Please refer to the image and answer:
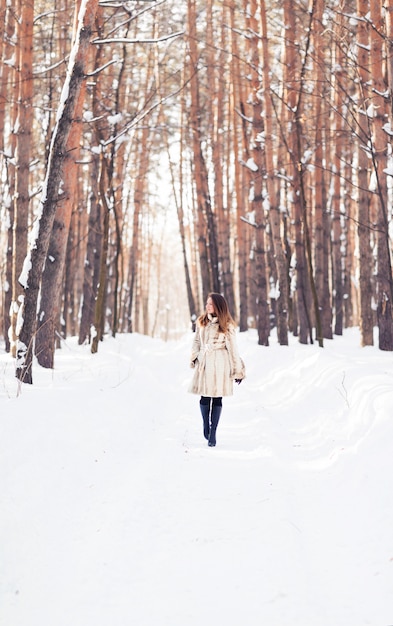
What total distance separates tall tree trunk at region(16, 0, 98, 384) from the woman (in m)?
2.03

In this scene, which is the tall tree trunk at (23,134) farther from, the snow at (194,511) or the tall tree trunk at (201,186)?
the tall tree trunk at (201,186)

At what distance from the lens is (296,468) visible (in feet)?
15.3

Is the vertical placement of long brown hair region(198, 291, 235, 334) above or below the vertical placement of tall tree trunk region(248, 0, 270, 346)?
below

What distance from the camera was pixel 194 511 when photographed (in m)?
3.68

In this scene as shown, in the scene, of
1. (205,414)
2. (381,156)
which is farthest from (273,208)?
(205,414)

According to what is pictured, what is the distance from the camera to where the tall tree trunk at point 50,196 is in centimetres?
613

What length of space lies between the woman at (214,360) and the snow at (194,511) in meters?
0.47

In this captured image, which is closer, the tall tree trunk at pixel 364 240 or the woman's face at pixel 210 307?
the woman's face at pixel 210 307

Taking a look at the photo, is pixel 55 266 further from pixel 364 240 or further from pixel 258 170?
pixel 364 240

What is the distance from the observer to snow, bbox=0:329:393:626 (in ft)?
8.40

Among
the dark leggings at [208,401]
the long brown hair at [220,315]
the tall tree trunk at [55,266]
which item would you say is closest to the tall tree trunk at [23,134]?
the tall tree trunk at [55,266]

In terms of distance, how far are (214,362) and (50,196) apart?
9.39 ft

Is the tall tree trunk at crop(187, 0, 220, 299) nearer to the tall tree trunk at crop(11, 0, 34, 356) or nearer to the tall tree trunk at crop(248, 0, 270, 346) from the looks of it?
the tall tree trunk at crop(248, 0, 270, 346)

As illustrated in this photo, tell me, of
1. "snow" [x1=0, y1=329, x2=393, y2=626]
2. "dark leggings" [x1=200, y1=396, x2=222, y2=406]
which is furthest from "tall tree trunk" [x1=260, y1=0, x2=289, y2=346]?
"dark leggings" [x1=200, y1=396, x2=222, y2=406]
